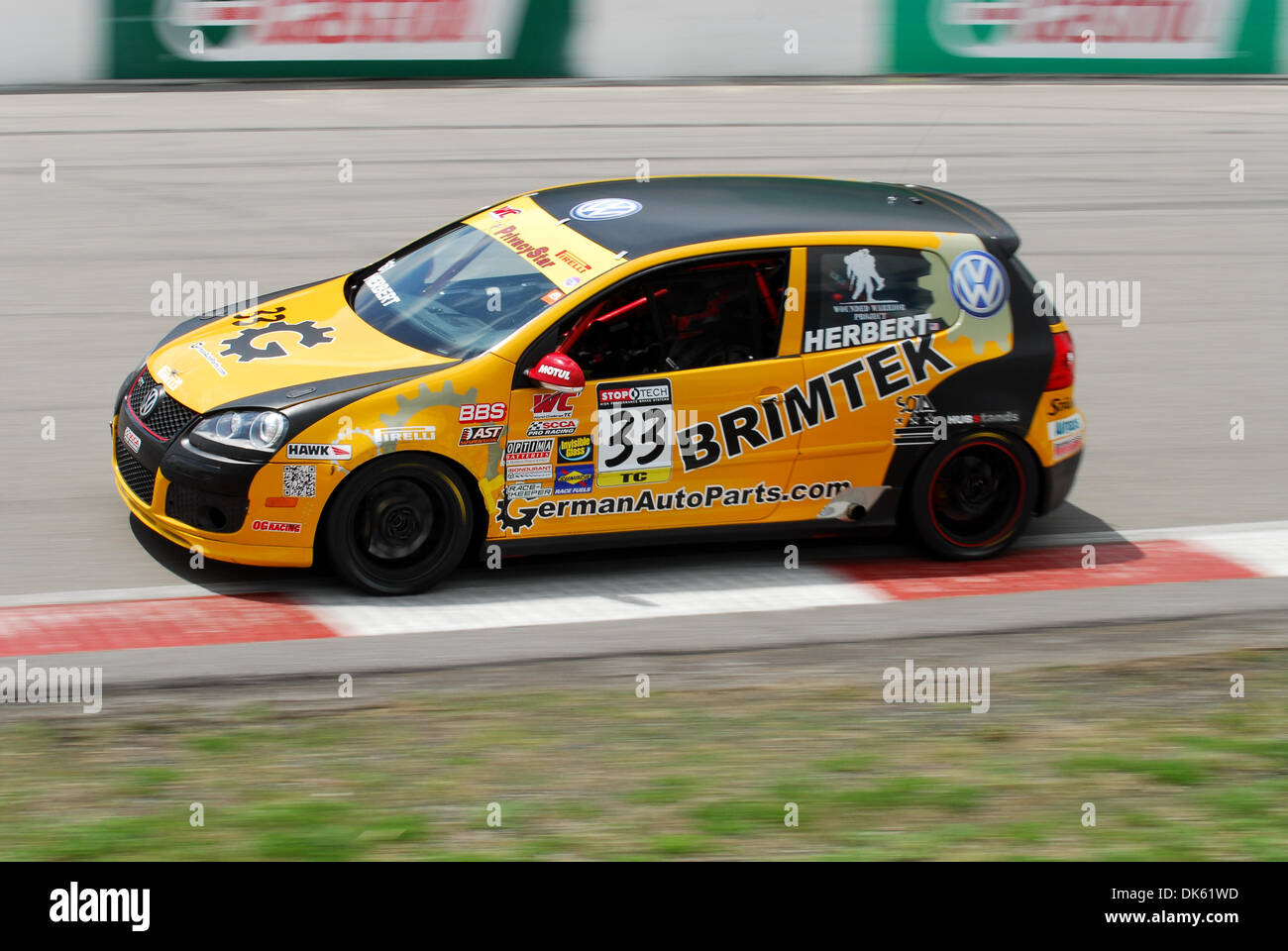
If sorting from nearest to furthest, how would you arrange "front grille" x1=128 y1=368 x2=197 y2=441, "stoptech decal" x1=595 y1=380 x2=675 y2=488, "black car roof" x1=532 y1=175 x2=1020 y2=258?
"front grille" x1=128 y1=368 x2=197 y2=441 → "stoptech decal" x1=595 y1=380 x2=675 y2=488 → "black car roof" x1=532 y1=175 x2=1020 y2=258

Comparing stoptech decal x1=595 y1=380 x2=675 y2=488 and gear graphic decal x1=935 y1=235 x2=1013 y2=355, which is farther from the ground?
gear graphic decal x1=935 y1=235 x2=1013 y2=355

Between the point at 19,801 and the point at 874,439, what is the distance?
13.5 ft

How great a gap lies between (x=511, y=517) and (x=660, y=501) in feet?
2.24

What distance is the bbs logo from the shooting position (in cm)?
685

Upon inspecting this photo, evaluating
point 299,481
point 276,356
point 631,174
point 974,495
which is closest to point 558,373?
point 299,481

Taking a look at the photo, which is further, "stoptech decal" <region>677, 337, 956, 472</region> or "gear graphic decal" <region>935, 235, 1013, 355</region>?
"gear graphic decal" <region>935, 235, 1013, 355</region>

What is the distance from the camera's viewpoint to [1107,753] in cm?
574

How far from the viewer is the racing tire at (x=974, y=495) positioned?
7.74 meters

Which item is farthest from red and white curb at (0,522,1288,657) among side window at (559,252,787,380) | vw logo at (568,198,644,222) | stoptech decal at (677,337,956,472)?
vw logo at (568,198,644,222)

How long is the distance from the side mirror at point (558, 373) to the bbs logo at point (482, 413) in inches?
7.8

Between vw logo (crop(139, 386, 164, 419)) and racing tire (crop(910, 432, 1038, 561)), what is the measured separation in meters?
3.52

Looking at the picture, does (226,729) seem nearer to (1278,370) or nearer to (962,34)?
(1278,370)

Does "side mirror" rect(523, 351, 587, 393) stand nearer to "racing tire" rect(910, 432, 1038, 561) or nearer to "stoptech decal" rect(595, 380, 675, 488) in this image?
"stoptech decal" rect(595, 380, 675, 488)

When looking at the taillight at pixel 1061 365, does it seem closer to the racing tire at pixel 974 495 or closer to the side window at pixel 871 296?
the racing tire at pixel 974 495
